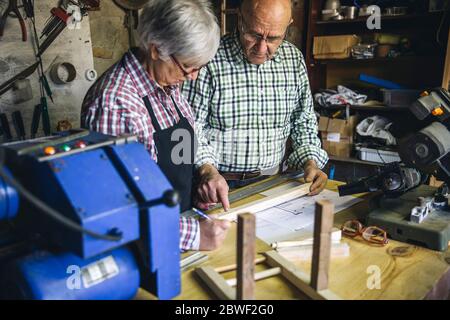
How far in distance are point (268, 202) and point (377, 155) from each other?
2.53 meters

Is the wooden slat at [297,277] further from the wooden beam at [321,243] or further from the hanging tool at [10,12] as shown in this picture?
the hanging tool at [10,12]

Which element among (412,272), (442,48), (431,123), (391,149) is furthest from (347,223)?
(442,48)

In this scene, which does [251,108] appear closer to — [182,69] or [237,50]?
[237,50]

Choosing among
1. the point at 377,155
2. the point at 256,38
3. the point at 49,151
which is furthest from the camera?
the point at 377,155

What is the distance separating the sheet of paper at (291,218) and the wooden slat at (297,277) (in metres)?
0.13

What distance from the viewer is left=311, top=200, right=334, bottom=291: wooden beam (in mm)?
866

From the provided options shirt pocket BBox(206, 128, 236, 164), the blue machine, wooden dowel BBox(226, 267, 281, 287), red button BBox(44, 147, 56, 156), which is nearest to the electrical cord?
the blue machine

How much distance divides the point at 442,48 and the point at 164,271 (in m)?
3.41

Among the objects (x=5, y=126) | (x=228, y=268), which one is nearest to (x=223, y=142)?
(x=228, y=268)

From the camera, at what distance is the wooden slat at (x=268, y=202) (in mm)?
1417

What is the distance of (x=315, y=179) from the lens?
1.72m

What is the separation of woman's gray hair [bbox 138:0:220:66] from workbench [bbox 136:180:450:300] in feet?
2.12

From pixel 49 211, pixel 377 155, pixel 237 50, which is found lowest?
pixel 377 155

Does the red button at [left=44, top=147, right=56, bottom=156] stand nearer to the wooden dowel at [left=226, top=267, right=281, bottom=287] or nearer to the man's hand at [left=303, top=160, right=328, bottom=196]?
the wooden dowel at [left=226, top=267, right=281, bottom=287]
